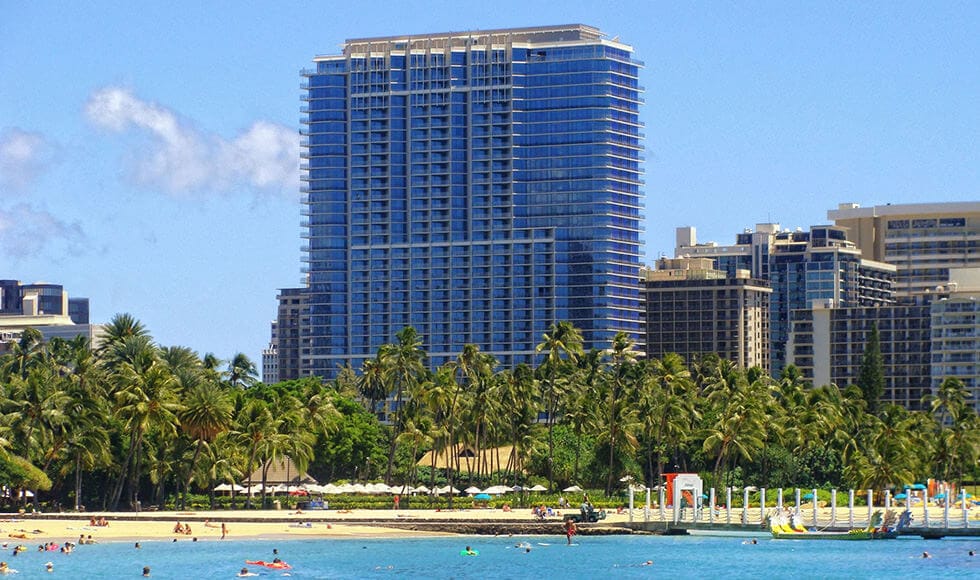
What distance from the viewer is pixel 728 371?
194 m

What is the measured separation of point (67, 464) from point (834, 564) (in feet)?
190

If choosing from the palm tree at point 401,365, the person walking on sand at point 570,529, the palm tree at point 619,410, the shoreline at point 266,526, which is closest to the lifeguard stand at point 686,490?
the shoreline at point 266,526

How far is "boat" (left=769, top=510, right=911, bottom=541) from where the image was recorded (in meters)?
123

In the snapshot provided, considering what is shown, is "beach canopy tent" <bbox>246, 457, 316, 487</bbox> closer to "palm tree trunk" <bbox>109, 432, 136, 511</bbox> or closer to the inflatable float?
"palm tree trunk" <bbox>109, 432, 136, 511</bbox>

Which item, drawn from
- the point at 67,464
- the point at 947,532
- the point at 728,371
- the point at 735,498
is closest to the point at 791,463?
the point at 735,498

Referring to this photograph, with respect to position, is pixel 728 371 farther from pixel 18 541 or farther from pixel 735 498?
pixel 18 541

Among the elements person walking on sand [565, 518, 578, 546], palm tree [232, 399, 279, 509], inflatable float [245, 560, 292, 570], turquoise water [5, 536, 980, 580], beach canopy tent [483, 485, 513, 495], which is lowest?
turquoise water [5, 536, 980, 580]

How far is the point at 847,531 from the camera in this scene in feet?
415

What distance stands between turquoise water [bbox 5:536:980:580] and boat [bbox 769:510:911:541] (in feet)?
2.74

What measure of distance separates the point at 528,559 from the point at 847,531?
25.3 metres

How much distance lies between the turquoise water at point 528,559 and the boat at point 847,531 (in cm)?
84

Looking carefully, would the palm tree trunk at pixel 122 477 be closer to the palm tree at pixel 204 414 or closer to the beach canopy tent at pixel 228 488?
the palm tree at pixel 204 414

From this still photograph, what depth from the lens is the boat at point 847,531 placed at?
4840 inches

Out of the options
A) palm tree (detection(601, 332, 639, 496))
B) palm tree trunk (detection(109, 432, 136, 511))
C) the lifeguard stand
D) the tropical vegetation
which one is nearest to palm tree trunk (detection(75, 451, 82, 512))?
the tropical vegetation
